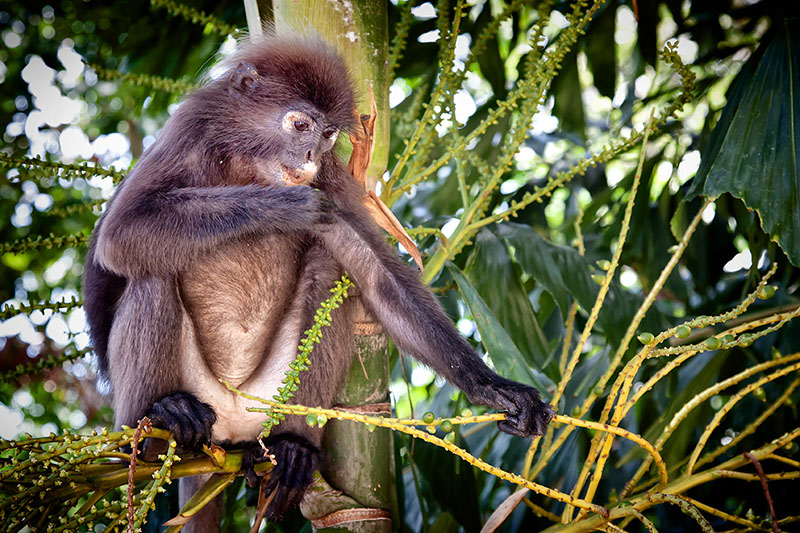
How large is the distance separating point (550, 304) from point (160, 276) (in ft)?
5.52

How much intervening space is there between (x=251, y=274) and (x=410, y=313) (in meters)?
0.48

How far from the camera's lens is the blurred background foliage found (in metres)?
1.95

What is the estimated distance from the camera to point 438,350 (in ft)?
6.48

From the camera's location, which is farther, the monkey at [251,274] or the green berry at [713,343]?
the monkey at [251,274]

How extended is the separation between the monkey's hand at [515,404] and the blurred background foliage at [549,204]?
42mm

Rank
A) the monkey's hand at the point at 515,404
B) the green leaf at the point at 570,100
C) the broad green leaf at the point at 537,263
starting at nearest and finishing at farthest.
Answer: the monkey's hand at the point at 515,404 < the broad green leaf at the point at 537,263 < the green leaf at the point at 570,100

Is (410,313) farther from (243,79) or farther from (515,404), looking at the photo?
(243,79)

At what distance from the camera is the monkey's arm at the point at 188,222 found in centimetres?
187

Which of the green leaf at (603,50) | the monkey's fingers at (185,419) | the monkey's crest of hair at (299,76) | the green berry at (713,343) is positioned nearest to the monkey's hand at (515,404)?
the green berry at (713,343)

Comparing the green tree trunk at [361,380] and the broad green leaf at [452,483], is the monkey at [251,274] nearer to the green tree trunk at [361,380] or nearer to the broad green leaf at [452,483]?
the green tree trunk at [361,380]

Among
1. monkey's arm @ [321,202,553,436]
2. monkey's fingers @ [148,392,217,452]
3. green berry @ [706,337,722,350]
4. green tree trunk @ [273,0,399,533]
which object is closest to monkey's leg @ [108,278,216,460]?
monkey's fingers @ [148,392,217,452]

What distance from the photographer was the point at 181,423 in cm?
169

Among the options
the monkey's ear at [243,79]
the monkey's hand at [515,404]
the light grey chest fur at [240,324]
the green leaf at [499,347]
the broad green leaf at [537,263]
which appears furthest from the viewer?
the monkey's ear at [243,79]

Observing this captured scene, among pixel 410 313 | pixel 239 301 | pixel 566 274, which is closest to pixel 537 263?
pixel 566 274
